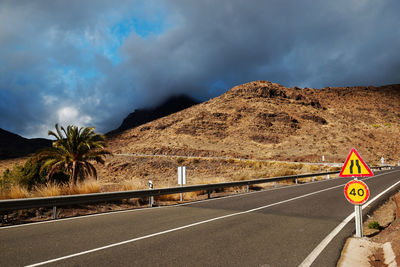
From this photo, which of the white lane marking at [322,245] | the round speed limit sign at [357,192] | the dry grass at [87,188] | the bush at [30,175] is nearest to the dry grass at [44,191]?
the dry grass at [87,188]

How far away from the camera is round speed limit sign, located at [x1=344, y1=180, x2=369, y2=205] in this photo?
19.0 ft

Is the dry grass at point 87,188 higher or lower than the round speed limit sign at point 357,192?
lower

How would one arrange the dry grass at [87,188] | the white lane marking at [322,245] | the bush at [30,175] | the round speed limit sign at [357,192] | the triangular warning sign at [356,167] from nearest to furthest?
1. the white lane marking at [322,245]
2. the round speed limit sign at [357,192]
3. the triangular warning sign at [356,167]
4. the dry grass at [87,188]
5. the bush at [30,175]

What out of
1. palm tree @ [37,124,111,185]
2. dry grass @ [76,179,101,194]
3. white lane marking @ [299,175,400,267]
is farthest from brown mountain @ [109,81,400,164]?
white lane marking @ [299,175,400,267]

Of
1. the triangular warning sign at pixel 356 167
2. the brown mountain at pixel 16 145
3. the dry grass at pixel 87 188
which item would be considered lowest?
the dry grass at pixel 87 188

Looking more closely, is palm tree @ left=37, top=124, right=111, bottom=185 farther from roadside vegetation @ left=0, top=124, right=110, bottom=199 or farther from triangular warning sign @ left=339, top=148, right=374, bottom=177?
triangular warning sign @ left=339, top=148, right=374, bottom=177

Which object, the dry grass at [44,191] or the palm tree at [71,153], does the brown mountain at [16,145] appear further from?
the dry grass at [44,191]

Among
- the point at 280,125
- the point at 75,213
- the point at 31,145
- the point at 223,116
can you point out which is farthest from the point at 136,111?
the point at 75,213

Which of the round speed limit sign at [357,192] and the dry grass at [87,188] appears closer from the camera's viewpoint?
the round speed limit sign at [357,192]

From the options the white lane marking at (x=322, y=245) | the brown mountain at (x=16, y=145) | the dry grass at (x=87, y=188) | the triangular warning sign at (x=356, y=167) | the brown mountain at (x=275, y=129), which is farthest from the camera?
the brown mountain at (x=16, y=145)

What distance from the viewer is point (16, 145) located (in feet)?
330

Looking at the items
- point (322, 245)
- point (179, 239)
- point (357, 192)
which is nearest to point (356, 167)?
point (357, 192)

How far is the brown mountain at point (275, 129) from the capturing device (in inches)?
2734

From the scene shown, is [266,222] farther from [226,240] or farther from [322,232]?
[226,240]
